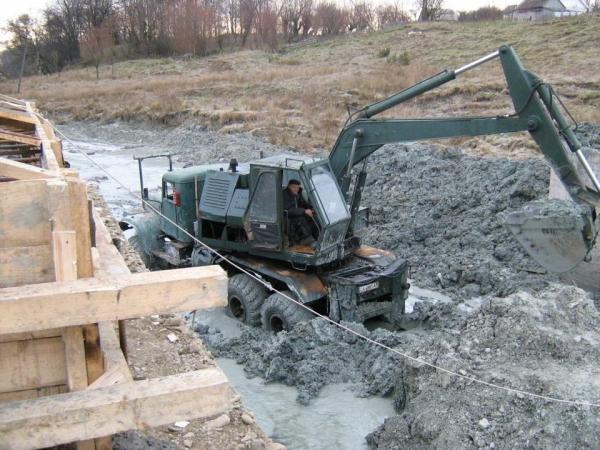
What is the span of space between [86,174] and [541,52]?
19.4 meters

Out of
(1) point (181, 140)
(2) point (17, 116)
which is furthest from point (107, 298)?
(1) point (181, 140)

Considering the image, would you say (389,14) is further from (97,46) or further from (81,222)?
(81,222)

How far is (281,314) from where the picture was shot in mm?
8406

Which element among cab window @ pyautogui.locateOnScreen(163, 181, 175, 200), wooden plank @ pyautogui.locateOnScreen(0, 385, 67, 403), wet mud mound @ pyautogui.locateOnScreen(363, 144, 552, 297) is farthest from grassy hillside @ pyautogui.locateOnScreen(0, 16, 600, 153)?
wooden plank @ pyautogui.locateOnScreen(0, 385, 67, 403)

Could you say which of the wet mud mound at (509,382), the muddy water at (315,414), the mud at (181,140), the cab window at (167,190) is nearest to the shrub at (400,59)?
the mud at (181,140)

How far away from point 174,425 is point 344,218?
15.1 ft

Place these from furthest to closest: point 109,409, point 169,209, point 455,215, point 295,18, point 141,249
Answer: point 295,18 → point 455,215 → point 141,249 → point 169,209 → point 109,409

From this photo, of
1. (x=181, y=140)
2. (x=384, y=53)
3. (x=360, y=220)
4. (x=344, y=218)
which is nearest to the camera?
(x=344, y=218)

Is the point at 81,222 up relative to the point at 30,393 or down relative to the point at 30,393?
up

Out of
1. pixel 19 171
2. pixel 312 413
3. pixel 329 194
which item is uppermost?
pixel 19 171

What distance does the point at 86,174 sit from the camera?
68.5ft

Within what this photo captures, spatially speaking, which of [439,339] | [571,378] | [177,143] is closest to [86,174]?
[177,143]

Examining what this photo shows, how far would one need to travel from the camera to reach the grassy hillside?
22.6m

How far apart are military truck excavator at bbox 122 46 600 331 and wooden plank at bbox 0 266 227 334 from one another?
15.6 ft
